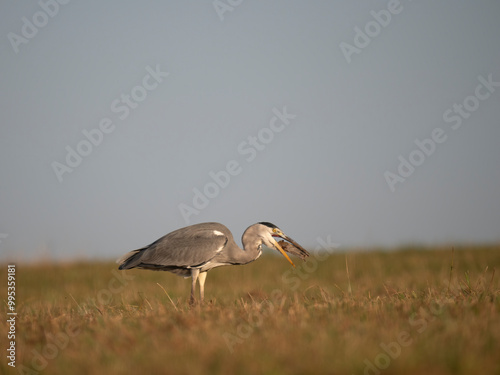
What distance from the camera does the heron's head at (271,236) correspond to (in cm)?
864

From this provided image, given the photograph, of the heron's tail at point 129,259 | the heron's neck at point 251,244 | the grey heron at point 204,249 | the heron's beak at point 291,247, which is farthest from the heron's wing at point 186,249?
the heron's beak at point 291,247

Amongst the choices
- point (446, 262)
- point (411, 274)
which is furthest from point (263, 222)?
point (446, 262)

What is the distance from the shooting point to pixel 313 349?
4.55m

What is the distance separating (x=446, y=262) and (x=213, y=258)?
1120 cm

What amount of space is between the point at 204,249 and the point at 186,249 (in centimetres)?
31

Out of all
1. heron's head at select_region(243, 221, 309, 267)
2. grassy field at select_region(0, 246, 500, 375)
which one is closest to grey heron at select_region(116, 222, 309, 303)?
heron's head at select_region(243, 221, 309, 267)

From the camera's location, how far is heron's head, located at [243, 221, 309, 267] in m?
8.64

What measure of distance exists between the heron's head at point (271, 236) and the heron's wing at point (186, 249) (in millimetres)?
500

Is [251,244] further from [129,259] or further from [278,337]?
[278,337]

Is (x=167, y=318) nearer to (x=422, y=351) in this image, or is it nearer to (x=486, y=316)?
(x=422, y=351)

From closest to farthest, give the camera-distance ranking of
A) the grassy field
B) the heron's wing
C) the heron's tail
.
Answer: the grassy field, the heron's wing, the heron's tail

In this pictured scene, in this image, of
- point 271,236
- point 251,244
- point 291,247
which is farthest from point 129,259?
point 291,247

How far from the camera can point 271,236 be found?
866 centimetres

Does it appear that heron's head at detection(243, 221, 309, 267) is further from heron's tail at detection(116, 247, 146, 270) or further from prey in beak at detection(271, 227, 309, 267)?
heron's tail at detection(116, 247, 146, 270)
